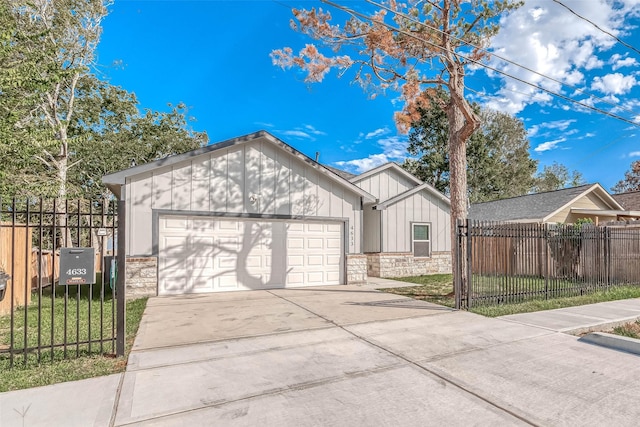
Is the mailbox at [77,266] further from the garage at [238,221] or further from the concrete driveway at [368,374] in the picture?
the garage at [238,221]

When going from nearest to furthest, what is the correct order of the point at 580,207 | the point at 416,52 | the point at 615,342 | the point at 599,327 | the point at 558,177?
the point at 615,342, the point at 599,327, the point at 416,52, the point at 580,207, the point at 558,177

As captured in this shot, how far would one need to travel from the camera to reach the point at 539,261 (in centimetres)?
860

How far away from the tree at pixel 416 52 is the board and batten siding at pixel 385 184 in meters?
5.59

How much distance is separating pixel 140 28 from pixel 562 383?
1680 centimetres

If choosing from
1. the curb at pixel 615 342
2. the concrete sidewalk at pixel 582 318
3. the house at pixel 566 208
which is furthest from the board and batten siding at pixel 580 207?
the curb at pixel 615 342

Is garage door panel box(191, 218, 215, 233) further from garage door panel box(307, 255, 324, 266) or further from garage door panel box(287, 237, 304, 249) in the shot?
garage door panel box(307, 255, 324, 266)

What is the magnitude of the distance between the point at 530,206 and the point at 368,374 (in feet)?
60.1

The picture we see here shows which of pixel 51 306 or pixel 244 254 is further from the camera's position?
pixel 244 254

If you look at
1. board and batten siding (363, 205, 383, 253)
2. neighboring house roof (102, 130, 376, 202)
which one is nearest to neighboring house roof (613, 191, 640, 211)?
board and batten siding (363, 205, 383, 253)


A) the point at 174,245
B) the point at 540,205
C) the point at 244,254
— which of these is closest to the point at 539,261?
the point at 244,254

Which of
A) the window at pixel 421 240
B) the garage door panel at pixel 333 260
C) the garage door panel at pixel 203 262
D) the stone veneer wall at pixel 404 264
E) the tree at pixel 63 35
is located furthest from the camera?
the window at pixel 421 240

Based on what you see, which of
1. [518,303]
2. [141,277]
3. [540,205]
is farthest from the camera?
[540,205]

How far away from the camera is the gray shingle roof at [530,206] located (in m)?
17.0

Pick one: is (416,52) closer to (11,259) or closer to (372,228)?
(372,228)
